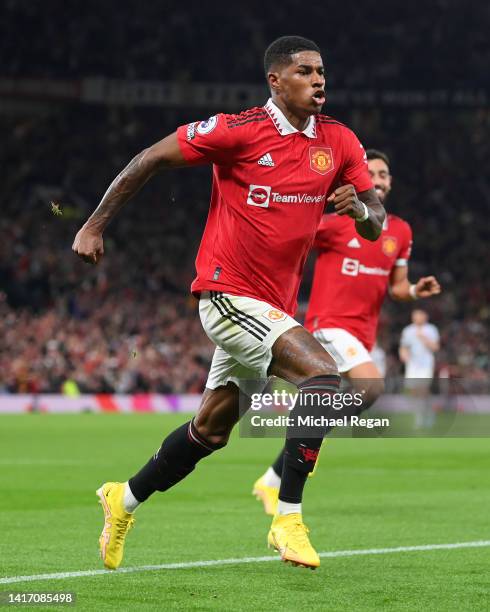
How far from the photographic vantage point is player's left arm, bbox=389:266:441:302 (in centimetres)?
869

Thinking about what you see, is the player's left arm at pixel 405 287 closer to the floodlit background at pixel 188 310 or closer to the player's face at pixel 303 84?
the floodlit background at pixel 188 310

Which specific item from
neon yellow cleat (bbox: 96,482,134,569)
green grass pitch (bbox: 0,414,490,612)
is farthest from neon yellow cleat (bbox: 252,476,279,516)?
neon yellow cleat (bbox: 96,482,134,569)

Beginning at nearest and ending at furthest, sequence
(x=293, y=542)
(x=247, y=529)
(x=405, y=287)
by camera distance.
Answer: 1. (x=293, y=542)
2. (x=247, y=529)
3. (x=405, y=287)

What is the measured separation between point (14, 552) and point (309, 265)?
26226mm

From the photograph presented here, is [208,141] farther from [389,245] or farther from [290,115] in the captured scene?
[389,245]

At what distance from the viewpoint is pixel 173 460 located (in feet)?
21.2

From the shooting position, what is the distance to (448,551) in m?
6.90

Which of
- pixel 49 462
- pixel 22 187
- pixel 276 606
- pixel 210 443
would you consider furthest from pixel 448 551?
pixel 22 187

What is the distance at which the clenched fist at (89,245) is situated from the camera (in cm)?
581

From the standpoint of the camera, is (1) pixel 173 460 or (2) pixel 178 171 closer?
(1) pixel 173 460

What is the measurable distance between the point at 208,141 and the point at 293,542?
199cm

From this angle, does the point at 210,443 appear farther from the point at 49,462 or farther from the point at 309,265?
the point at 309,265

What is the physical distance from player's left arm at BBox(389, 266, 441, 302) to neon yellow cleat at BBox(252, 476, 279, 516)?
70.4 inches

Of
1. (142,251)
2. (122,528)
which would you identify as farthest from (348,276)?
(142,251)
